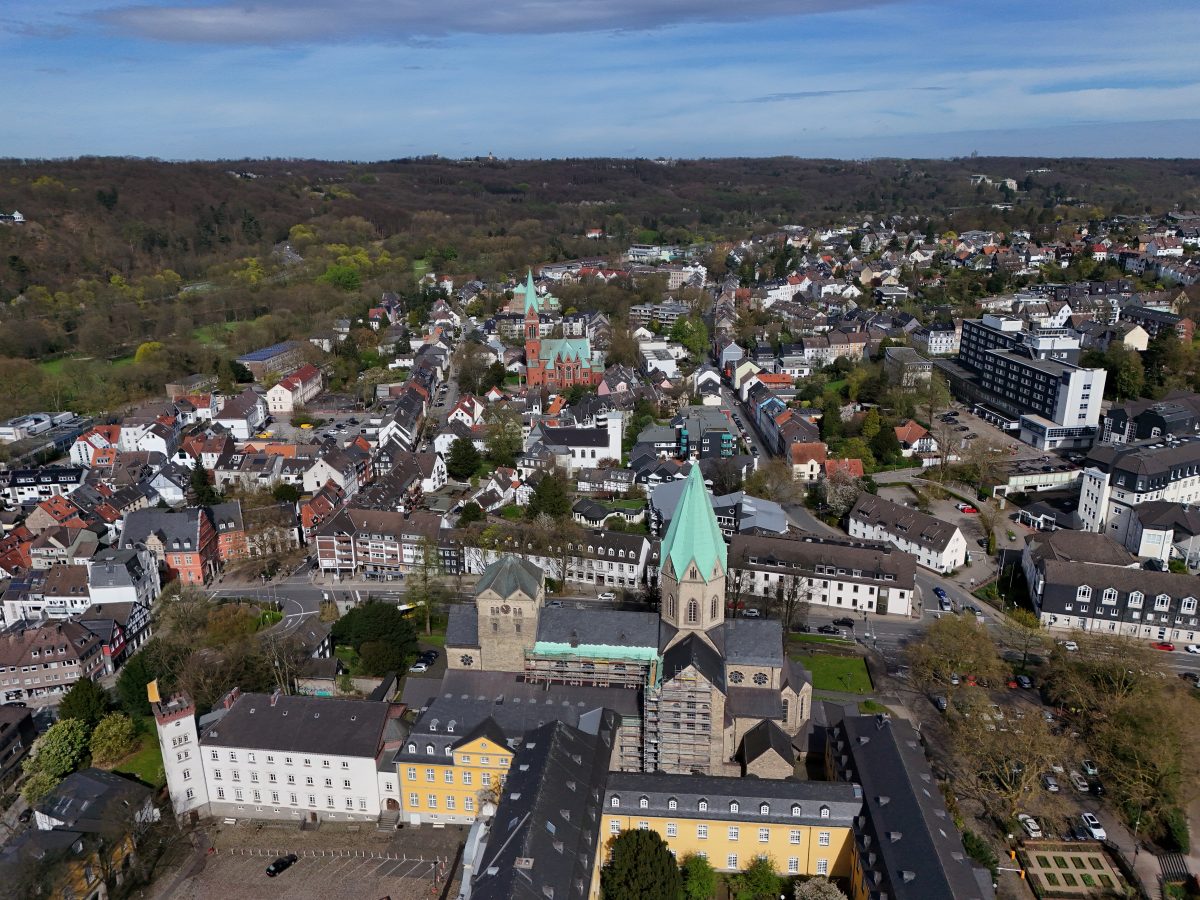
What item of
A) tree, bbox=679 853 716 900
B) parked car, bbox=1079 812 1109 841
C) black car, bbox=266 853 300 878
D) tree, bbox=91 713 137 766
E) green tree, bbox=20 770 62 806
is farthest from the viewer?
tree, bbox=91 713 137 766

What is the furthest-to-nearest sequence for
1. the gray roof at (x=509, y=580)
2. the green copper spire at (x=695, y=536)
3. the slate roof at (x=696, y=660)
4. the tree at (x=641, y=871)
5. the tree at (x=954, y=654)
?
the tree at (x=954, y=654) → the gray roof at (x=509, y=580) → the green copper spire at (x=695, y=536) → the slate roof at (x=696, y=660) → the tree at (x=641, y=871)

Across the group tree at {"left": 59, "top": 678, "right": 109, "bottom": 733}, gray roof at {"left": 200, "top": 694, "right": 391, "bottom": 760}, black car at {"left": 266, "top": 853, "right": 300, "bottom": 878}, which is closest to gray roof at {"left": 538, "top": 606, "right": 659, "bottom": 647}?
Answer: gray roof at {"left": 200, "top": 694, "right": 391, "bottom": 760}

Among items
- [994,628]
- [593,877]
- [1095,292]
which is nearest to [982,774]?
[994,628]

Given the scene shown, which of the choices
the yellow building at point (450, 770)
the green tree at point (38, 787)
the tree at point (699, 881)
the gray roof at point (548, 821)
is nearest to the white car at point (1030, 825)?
the tree at point (699, 881)

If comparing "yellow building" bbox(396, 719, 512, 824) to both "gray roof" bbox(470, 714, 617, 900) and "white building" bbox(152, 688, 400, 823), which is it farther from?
"gray roof" bbox(470, 714, 617, 900)

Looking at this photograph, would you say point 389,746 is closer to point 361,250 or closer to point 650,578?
point 650,578

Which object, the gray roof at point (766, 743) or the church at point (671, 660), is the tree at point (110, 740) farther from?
the gray roof at point (766, 743)
